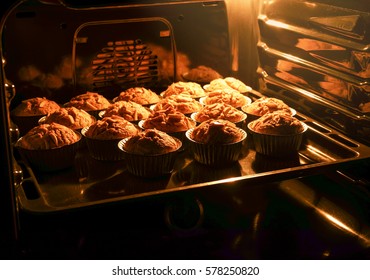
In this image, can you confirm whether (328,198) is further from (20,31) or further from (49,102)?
(20,31)

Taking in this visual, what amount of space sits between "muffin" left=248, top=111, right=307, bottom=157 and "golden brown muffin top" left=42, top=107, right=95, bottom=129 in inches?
29.9

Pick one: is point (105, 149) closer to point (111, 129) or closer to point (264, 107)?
point (111, 129)

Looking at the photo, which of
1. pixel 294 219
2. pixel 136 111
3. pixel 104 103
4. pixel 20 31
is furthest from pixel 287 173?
pixel 20 31

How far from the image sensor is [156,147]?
201 centimetres

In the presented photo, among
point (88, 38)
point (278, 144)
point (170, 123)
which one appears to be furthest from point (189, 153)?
point (88, 38)

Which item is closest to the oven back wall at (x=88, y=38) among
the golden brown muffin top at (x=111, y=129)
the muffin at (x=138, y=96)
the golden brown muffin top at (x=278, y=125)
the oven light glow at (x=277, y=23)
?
the muffin at (x=138, y=96)

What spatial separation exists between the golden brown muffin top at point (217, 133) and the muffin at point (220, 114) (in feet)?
0.73

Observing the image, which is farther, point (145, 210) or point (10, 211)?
point (145, 210)

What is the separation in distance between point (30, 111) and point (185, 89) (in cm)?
76

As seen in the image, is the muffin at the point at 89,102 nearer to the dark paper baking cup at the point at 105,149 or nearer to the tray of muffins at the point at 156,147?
the tray of muffins at the point at 156,147

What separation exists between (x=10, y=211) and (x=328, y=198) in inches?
52.2

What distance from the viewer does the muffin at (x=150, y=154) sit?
1966 mm

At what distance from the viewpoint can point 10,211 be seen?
1.49m

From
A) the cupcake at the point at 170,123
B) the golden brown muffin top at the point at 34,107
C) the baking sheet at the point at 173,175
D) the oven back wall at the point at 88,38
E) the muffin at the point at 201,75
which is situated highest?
the oven back wall at the point at 88,38
